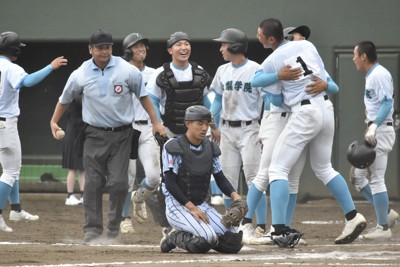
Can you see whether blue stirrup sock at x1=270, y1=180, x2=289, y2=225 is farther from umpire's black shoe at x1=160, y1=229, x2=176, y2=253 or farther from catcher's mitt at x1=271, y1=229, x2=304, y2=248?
umpire's black shoe at x1=160, y1=229, x2=176, y2=253

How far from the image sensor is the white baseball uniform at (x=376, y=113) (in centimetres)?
1145

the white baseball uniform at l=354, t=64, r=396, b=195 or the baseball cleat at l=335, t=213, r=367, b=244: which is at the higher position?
the white baseball uniform at l=354, t=64, r=396, b=195

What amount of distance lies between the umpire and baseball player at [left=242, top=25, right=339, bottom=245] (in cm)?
102

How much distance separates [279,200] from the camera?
405 inches

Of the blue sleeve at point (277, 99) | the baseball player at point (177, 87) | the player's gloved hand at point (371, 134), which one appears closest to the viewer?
the blue sleeve at point (277, 99)

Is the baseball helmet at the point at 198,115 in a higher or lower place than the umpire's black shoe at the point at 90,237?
higher

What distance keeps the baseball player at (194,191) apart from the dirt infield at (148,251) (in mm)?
140

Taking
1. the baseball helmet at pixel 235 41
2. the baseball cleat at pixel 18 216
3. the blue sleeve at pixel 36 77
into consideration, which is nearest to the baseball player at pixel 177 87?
the baseball helmet at pixel 235 41

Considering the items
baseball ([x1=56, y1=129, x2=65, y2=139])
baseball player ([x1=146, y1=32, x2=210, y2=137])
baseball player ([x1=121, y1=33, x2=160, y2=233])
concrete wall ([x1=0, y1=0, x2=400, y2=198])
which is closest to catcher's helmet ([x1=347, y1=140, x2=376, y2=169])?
baseball player ([x1=146, y1=32, x2=210, y2=137])

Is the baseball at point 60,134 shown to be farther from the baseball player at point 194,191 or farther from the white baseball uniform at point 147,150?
the white baseball uniform at point 147,150

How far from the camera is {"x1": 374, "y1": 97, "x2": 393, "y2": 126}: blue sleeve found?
11.3 metres

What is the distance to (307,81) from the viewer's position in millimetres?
10344

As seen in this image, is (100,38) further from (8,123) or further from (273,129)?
(8,123)

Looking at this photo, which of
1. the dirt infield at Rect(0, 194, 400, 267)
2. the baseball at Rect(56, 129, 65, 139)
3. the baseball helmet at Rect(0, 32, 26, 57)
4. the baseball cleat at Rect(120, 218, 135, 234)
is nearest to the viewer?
the dirt infield at Rect(0, 194, 400, 267)
